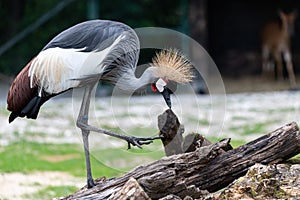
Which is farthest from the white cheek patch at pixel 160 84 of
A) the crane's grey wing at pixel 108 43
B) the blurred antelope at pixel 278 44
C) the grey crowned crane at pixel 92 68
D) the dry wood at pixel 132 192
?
the blurred antelope at pixel 278 44

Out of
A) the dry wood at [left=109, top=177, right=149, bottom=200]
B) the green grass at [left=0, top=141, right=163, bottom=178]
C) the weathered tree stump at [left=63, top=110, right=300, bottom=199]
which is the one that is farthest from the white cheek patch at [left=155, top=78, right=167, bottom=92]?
the green grass at [left=0, top=141, right=163, bottom=178]

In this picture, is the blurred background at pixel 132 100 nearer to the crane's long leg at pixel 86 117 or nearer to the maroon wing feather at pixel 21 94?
the crane's long leg at pixel 86 117

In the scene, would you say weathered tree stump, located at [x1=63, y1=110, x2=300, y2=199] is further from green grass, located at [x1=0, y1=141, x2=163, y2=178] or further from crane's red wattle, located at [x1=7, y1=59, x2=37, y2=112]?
green grass, located at [x1=0, y1=141, x2=163, y2=178]

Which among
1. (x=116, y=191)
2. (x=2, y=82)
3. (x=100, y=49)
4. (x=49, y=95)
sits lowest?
(x=2, y=82)

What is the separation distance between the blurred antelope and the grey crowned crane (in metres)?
10.7

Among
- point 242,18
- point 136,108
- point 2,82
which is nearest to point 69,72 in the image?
point 136,108

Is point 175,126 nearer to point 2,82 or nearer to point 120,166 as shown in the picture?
point 120,166

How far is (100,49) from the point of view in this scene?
14.2ft

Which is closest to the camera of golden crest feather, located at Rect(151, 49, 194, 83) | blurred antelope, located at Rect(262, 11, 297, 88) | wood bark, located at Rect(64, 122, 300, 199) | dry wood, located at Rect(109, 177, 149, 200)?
dry wood, located at Rect(109, 177, 149, 200)

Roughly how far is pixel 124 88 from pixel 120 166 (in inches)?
79.0

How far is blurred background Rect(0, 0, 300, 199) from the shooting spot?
666 cm

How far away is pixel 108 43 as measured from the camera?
14.1 feet

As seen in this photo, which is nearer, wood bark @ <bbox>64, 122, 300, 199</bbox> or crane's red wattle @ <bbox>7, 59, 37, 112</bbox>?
wood bark @ <bbox>64, 122, 300, 199</bbox>

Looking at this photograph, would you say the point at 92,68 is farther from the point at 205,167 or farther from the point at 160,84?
the point at 205,167
